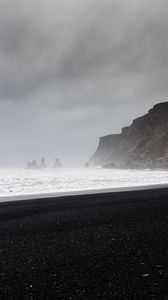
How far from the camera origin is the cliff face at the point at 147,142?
102750mm

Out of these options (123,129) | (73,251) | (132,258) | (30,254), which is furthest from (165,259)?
(123,129)

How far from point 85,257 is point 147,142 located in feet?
357

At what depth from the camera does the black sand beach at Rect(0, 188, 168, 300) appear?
4.63 m

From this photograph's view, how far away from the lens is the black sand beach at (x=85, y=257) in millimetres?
4633

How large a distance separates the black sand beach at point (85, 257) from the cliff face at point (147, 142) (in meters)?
82.9

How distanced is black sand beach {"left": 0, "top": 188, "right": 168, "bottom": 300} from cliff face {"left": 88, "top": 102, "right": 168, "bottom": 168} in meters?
82.9

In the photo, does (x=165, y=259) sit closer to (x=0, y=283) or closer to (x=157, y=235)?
(x=157, y=235)

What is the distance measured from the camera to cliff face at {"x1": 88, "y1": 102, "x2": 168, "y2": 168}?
337ft

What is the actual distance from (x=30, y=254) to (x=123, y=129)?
144 meters

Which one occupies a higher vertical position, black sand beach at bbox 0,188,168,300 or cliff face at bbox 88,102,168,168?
cliff face at bbox 88,102,168,168

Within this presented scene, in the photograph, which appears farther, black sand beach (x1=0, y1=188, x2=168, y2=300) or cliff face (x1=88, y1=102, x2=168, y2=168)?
cliff face (x1=88, y1=102, x2=168, y2=168)

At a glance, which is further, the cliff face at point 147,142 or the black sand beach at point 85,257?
the cliff face at point 147,142

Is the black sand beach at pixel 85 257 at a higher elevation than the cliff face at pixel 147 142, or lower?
lower

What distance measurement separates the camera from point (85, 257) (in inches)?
248
